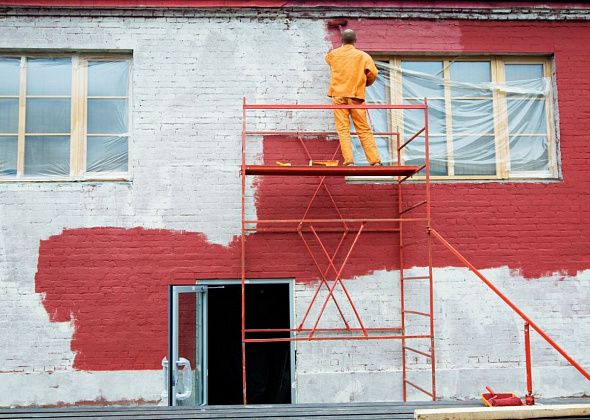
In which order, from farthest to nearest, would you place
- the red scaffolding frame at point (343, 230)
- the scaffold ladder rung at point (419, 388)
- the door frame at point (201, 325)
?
the scaffold ladder rung at point (419, 388)
the red scaffolding frame at point (343, 230)
the door frame at point (201, 325)

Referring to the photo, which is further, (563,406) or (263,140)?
(263,140)

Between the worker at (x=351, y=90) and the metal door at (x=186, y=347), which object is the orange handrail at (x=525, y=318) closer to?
the worker at (x=351, y=90)

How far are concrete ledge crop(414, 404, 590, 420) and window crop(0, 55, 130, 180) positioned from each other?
475cm

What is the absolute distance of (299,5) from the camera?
878 cm

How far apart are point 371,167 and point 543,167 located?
2.63 meters

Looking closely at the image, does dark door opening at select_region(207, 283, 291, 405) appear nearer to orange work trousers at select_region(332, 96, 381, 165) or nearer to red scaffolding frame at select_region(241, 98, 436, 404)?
red scaffolding frame at select_region(241, 98, 436, 404)

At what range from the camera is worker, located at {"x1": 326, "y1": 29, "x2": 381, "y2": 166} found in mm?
8109

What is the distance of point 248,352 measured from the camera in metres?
10.8

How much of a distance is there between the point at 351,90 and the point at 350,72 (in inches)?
8.4

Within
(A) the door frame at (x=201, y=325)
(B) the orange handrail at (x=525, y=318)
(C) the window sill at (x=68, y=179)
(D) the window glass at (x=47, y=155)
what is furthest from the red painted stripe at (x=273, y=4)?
(A) the door frame at (x=201, y=325)

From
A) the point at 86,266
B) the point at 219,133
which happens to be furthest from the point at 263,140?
the point at 86,266

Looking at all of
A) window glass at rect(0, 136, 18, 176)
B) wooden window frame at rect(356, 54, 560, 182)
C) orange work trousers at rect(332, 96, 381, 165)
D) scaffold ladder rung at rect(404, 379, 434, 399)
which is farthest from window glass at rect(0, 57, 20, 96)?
scaffold ladder rung at rect(404, 379, 434, 399)

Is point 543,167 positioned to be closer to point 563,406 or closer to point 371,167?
point 371,167

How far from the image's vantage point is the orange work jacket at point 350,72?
8148 mm
